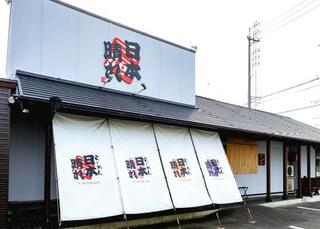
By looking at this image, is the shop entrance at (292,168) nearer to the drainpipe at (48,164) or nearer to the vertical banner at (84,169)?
the vertical banner at (84,169)

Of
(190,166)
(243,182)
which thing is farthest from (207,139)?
(243,182)

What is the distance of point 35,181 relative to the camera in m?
6.78

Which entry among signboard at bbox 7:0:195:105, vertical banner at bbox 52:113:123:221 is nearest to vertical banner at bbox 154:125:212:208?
vertical banner at bbox 52:113:123:221

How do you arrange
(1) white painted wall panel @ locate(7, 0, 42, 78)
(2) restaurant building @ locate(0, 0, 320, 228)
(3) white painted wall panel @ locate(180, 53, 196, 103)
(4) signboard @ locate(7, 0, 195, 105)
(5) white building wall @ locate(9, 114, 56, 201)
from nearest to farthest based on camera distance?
1. (2) restaurant building @ locate(0, 0, 320, 228)
2. (5) white building wall @ locate(9, 114, 56, 201)
3. (1) white painted wall panel @ locate(7, 0, 42, 78)
4. (4) signboard @ locate(7, 0, 195, 105)
5. (3) white painted wall panel @ locate(180, 53, 196, 103)

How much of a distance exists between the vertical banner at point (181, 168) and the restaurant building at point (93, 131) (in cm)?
3

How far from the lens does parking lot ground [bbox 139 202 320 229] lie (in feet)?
24.8

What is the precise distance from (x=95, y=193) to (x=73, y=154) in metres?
0.84

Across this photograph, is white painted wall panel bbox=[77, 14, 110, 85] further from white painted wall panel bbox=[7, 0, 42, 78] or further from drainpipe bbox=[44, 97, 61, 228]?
drainpipe bbox=[44, 97, 61, 228]

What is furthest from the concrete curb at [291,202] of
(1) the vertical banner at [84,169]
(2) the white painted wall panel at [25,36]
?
(2) the white painted wall panel at [25,36]

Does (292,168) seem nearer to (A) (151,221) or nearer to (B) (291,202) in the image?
(B) (291,202)

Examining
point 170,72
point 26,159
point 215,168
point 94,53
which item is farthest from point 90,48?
point 215,168

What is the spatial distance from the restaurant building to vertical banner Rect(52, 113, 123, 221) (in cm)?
2

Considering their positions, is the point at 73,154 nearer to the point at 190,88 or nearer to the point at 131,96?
the point at 131,96

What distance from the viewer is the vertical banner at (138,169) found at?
6.36m
